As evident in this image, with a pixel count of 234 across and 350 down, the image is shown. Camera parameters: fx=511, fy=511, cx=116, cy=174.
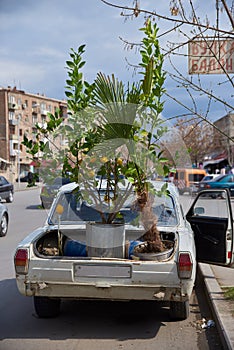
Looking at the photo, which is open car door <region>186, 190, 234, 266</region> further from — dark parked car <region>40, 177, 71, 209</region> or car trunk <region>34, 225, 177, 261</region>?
dark parked car <region>40, 177, 71, 209</region>

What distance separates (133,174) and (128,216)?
867 millimetres

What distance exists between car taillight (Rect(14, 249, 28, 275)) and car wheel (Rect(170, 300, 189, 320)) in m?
1.74

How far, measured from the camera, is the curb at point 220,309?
502 cm

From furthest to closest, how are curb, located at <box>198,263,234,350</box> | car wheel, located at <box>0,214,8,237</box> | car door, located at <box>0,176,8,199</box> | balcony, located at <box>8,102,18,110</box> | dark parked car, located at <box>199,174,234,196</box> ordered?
balcony, located at <box>8,102,18,110</box> → dark parked car, located at <box>199,174,234,196</box> → car door, located at <box>0,176,8,199</box> → car wheel, located at <box>0,214,8,237</box> → curb, located at <box>198,263,234,350</box>

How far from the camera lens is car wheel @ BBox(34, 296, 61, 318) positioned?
19.8ft

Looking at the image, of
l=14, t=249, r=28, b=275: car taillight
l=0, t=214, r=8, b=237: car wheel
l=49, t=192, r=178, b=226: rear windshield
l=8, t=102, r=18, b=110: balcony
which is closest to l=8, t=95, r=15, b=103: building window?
l=8, t=102, r=18, b=110: balcony

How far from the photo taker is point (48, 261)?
213 inches

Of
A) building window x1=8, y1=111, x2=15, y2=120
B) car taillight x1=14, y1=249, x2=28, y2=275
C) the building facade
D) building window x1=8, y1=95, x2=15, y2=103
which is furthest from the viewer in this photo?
building window x1=8, y1=95, x2=15, y2=103

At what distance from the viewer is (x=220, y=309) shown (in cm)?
596

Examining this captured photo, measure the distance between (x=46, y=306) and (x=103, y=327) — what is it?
736 mm

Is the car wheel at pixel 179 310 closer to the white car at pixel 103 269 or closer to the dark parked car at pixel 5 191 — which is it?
the white car at pixel 103 269

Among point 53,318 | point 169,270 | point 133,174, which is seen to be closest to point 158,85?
point 133,174

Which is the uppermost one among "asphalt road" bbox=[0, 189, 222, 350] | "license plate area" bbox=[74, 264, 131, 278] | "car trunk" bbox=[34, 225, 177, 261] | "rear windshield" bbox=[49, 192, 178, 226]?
"rear windshield" bbox=[49, 192, 178, 226]

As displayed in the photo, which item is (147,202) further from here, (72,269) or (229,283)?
(229,283)
